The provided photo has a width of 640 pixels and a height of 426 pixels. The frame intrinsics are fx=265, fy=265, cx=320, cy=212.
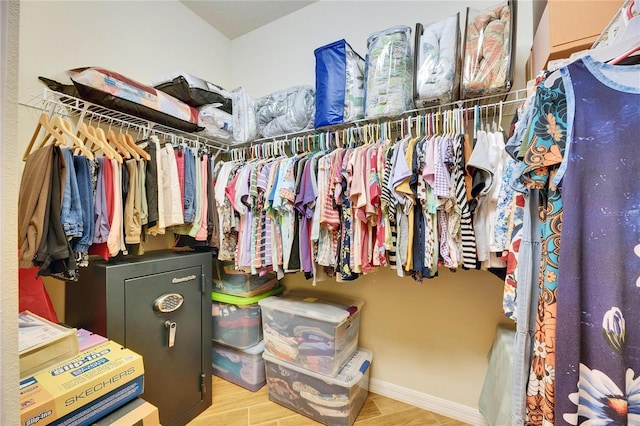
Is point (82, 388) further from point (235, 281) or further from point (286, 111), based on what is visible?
point (286, 111)

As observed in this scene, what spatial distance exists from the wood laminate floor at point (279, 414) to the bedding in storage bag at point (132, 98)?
1.74m

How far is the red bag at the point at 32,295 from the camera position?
3.88 ft

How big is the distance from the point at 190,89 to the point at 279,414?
6.75 feet

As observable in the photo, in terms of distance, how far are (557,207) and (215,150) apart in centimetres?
212

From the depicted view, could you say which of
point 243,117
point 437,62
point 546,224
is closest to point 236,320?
point 243,117

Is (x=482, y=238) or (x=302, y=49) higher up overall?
(x=302, y=49)

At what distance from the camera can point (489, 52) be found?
1.16 metres

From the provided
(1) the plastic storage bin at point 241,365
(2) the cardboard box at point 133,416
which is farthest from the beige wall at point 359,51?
(2) the cardboard box at point 133,416

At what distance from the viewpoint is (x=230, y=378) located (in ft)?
6.18

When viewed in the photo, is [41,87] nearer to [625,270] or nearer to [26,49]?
[26,49]

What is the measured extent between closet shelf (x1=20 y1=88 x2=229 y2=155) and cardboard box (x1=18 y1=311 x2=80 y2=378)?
3.18ft

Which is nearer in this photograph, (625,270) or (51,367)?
(625,270)

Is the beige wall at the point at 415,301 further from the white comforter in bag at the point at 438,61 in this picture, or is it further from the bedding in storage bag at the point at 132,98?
the bedding in storage bag at the point at 132,98

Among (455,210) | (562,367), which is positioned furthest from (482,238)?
(562,367)
